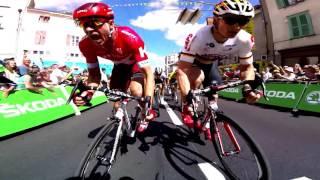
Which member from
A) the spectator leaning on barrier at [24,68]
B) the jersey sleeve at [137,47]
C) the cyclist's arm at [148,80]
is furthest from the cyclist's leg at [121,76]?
the spectator leaning on barrier at [24,68]

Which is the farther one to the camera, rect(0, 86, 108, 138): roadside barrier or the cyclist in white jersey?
rect(0, 86, 108, 138): roadside barrier

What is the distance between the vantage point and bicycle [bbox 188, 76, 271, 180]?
9.10 ft

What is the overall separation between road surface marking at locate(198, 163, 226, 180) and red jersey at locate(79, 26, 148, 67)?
1.58 metres

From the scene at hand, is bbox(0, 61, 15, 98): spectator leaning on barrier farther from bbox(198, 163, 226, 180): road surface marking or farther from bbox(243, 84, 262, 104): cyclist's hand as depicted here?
bbox(243, 84, 262, 104): cyclist's hand

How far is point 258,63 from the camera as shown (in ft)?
93.0

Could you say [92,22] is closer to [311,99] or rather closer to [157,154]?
[157,154]

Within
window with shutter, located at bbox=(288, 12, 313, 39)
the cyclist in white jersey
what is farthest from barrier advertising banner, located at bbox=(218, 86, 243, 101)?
window with shutter, located at bbox=(288, 12, 313, 39)

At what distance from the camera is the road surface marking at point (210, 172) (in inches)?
126

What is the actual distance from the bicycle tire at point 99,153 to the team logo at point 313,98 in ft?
24.7

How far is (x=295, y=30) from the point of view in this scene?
26.3 metres

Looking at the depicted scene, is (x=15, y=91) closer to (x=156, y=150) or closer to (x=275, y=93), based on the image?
(x=156, y=150)

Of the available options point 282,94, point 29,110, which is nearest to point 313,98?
point 282,94

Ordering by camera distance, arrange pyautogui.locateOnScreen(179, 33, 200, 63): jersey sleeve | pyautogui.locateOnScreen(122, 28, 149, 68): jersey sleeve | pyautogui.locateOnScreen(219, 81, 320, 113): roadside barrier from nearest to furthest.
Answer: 1. pyautogui.locateOnScreen(122, 28, 149, 68): jersey sleeve
2. pyautogui.locateOnScreen(179, 33, 200, 63): jersey sleeve
3. pyautogui.locateOnScreen(219, 81, 320, 113): roadside barrier

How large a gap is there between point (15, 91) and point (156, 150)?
451 centimetres
